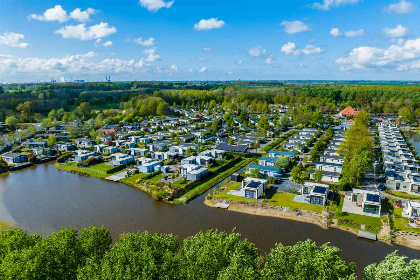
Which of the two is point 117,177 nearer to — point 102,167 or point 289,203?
point 102,167

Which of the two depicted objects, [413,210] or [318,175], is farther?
[318,175]

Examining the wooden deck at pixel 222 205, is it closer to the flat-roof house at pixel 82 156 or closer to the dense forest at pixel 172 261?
the dense forest at pixel 172 261

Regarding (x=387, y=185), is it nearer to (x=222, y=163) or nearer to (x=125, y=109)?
(x=222, y=163)

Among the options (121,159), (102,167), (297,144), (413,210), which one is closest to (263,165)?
(297,144)

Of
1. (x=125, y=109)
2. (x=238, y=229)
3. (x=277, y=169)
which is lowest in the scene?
(x=238, y=229)

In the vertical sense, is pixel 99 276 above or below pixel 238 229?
above

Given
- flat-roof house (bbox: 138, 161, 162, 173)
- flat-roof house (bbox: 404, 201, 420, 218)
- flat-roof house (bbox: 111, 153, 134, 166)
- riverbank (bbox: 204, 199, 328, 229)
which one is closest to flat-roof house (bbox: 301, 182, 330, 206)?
riverbank (bbox: 204, 199, 328, 229)

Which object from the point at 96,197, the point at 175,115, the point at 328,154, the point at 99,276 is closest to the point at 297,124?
the point at 328,154
